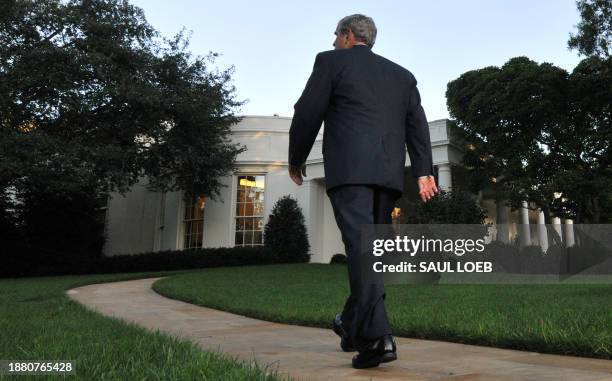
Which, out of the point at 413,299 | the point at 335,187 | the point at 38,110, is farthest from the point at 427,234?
the point at 38,110

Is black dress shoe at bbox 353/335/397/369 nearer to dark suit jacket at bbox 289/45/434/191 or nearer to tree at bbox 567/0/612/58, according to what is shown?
dark suit jacket at bbox 289/45/434/191

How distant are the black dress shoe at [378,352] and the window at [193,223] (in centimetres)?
1992

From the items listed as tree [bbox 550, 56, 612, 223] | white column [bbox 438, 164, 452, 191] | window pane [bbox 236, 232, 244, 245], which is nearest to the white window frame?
window pane [bbox 236, 232, 244, 245]

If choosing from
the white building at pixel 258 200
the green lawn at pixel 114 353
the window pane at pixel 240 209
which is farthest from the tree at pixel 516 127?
the green lawn at pixel 114 353

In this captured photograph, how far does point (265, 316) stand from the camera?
499cm

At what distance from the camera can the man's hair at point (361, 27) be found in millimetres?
2760

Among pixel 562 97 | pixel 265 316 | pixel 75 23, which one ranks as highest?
pixel 75 23

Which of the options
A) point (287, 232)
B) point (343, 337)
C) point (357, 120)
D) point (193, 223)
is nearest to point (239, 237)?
point (287, 232)

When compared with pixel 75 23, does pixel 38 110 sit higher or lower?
lower

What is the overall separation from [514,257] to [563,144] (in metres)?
Answer: 4.61

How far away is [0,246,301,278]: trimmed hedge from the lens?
1936cm

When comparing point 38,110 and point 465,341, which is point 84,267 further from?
point 465,341

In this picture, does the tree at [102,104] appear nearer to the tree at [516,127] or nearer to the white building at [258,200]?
the white building at [258,200]

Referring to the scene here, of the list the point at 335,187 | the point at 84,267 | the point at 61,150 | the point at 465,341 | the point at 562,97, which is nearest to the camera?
the point at 335,187
